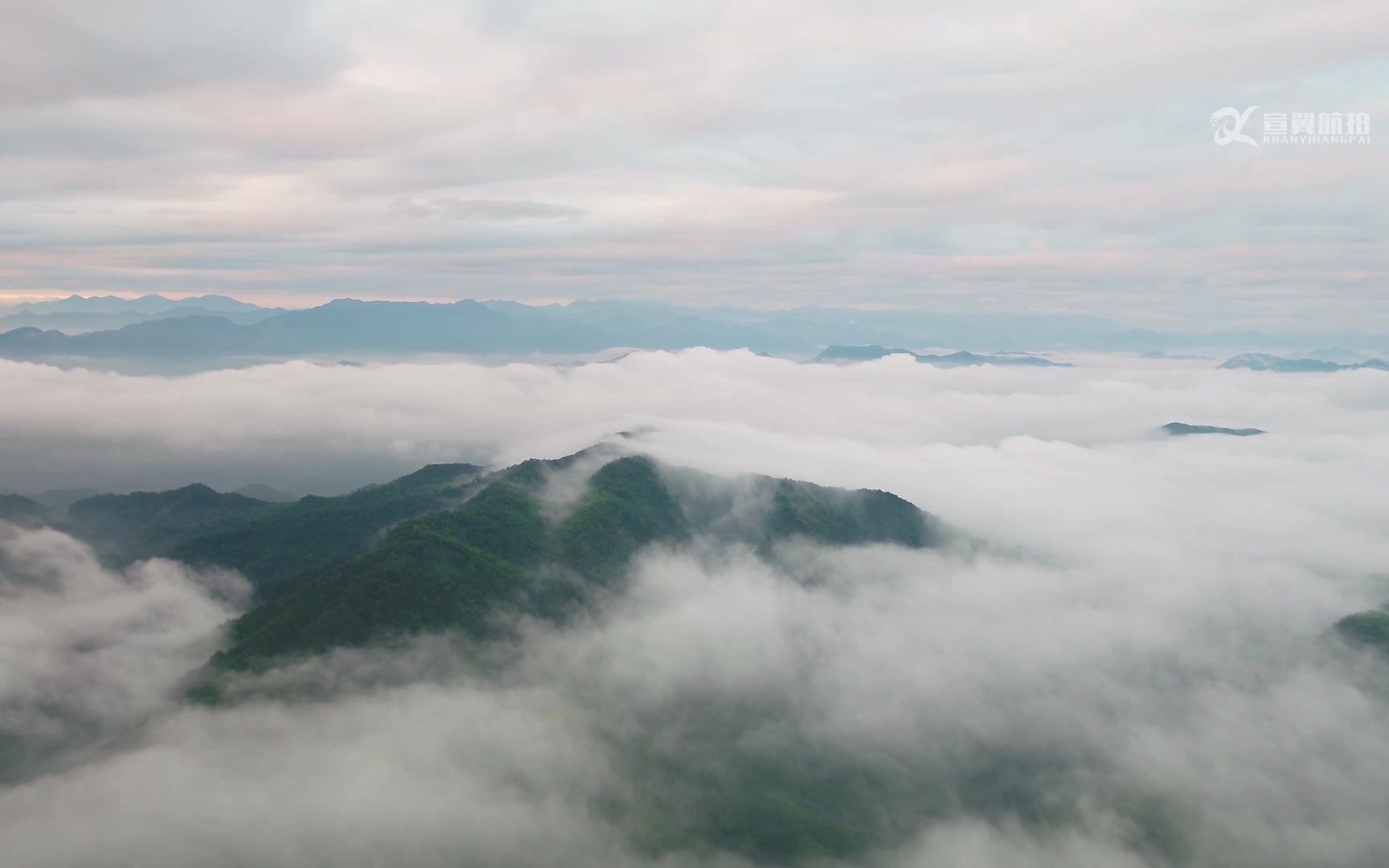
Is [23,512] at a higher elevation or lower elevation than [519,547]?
higher

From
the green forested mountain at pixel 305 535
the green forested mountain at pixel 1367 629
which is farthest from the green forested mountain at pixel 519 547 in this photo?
the green forested mountain at pixel 1367 629

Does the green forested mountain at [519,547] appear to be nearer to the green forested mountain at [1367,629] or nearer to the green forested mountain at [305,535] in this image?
the green forested mountain at [305,535]

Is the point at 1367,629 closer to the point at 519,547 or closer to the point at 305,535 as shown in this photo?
the point at 519,547

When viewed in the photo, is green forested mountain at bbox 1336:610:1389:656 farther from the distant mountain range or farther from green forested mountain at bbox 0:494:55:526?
green forested mountain at bbox 0:494:55:526

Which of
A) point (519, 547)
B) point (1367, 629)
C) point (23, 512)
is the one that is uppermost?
point (23, 512)

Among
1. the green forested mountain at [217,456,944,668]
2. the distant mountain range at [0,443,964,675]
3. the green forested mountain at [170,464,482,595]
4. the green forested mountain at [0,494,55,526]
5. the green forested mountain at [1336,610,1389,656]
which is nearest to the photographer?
the green forested mountain at [217,456,944,668]

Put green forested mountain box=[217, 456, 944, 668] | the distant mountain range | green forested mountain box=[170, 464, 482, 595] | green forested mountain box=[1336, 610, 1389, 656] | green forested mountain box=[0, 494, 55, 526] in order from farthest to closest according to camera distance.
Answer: green forested mountain box=[0, 494, 55, 526] → green forested mountain box=[170, 464, 482, 595] → green forested mountain box=[1336, 610, 1389, 656] → the distant mountain range → green forested mountain box=[217, 456, 944, 668]

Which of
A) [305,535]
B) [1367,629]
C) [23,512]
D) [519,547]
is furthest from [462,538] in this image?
[1367,629]

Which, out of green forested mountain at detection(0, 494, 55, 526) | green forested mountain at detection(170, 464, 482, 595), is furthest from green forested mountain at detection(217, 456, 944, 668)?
green forested mountain at detection(0, 494, 55, 526)

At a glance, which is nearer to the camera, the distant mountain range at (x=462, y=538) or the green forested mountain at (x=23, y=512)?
the distant mountain range at (x=462, y=538)

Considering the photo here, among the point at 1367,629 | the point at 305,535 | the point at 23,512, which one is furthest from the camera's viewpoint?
the point at 23,512

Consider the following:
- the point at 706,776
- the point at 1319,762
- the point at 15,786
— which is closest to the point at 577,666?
the point at 706,776

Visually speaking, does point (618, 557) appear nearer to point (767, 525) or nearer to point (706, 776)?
point (767, 525)
